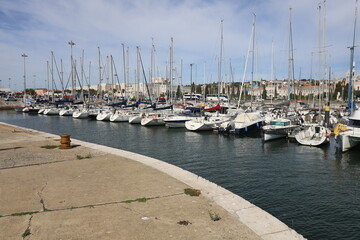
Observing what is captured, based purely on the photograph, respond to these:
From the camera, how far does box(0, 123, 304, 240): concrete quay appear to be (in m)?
6.48

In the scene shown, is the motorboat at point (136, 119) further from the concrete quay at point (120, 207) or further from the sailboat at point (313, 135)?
the concrete quay at point (120, 207)

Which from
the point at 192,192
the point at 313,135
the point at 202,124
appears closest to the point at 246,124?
the point at 202,124

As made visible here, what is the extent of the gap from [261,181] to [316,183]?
3031 millimetres

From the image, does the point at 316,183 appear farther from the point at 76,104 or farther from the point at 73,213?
the point at 76,104

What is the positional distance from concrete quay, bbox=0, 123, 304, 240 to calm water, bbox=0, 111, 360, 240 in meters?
3.35

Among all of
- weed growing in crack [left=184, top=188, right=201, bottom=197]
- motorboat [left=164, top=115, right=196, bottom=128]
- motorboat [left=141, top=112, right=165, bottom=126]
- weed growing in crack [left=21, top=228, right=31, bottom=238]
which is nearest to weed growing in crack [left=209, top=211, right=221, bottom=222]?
weed growing in crack [left=184, top=188, right=201, bottom=197]

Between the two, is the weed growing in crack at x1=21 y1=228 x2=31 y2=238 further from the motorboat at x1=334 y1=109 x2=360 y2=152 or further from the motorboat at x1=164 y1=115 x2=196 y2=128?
the motorboat at x1=164 y1=115 x2=196 y2=128

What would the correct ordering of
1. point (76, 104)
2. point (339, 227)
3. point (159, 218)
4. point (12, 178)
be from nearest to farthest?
1. point (159, 218)
2. point (339, 227)
3. point (12, 178)
4. point (76, 104)

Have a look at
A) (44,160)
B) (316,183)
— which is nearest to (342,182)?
(316,183)

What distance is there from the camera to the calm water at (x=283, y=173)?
10.6 m

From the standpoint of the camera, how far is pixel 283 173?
1719 cm

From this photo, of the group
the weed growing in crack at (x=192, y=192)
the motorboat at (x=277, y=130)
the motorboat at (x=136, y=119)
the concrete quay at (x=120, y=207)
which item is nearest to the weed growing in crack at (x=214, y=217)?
the concrete quay at (x=120, y=207)

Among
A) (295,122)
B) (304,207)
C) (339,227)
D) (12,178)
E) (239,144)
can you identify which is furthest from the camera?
(295,122)

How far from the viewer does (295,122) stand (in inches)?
1382
